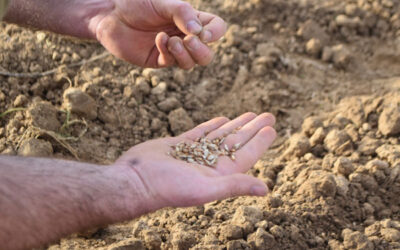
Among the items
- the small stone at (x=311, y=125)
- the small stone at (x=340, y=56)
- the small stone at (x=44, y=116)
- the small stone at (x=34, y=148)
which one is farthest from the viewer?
the small stone at (x=340, y=56)

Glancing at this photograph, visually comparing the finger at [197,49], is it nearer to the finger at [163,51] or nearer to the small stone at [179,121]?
the finger at [163,51]

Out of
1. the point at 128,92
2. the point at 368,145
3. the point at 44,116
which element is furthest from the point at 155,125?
the point at 368,145

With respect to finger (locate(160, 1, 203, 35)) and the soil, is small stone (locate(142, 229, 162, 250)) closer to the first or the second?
the soil

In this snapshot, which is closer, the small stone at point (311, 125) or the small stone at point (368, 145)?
the small stone at point (368, 145)

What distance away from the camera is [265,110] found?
3.43 metres

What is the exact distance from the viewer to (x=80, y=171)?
1986 millimetres

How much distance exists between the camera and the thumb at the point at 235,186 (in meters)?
1.95

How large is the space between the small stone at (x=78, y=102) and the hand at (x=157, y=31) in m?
0.42

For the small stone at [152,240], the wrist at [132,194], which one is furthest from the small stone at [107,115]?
the wrist at [132,194]

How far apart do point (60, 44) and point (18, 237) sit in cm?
191

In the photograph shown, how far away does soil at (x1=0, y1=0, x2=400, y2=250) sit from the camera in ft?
8.01

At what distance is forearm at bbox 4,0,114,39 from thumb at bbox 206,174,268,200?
1202 millimetres

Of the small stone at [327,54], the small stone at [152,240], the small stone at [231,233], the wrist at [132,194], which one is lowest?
the small stone at [152,240]

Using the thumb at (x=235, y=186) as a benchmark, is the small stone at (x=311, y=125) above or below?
below
